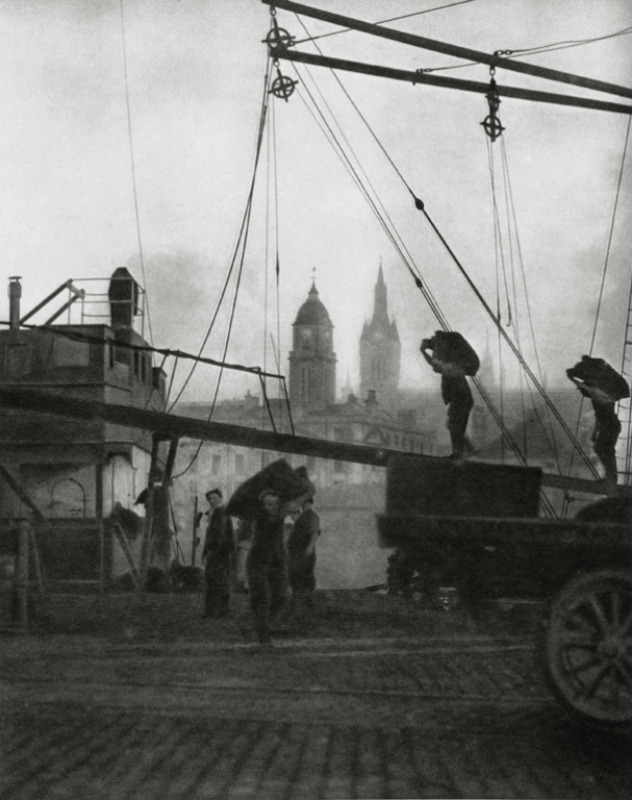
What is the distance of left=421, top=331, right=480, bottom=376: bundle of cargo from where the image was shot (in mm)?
6062

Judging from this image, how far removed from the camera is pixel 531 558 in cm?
402

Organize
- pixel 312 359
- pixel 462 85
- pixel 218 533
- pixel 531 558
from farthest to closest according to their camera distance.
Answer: pixel 462 85, pixel 312 359, pixel 218 533, pixel 531 558

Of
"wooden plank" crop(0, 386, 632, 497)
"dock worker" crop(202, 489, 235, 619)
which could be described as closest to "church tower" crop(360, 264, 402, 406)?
"wooden plank" crop(0, 386, 632, 497)

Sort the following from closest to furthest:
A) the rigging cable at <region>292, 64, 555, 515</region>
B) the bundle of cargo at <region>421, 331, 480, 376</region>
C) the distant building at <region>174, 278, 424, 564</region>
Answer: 1. the distant building at <region>174, 278, 424, 564</region>
2. the bundle of cargo at <region>421, 331, 480, 376</region>
3. the rigging cable at <region>292, 64, 555, 515</region>

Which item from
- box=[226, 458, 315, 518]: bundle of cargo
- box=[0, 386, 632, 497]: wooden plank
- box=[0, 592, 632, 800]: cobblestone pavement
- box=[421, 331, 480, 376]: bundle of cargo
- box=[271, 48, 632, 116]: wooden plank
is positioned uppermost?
box=[271, 48, 632, 116]: wooden plank

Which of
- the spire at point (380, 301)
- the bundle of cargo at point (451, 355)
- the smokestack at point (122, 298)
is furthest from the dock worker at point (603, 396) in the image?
the smokestack at point (122, 298)

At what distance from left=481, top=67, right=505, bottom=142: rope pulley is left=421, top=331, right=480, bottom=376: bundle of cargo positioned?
1483mm

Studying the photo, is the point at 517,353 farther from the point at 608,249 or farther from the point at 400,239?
the point at 400,239

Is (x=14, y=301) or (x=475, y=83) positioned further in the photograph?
(x=475, y=83)

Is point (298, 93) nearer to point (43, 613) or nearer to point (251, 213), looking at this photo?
point (251, 213)

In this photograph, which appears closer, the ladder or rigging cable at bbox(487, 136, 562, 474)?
rigging cable at bbox(487, 136, 562, 474)

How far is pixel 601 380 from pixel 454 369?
1103 millimetres

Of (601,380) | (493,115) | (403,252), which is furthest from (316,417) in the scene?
(493,115)

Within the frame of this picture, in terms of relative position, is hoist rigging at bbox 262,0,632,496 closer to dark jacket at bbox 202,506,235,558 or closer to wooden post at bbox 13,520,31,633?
dark jacket at bbox 202,506,235,558
